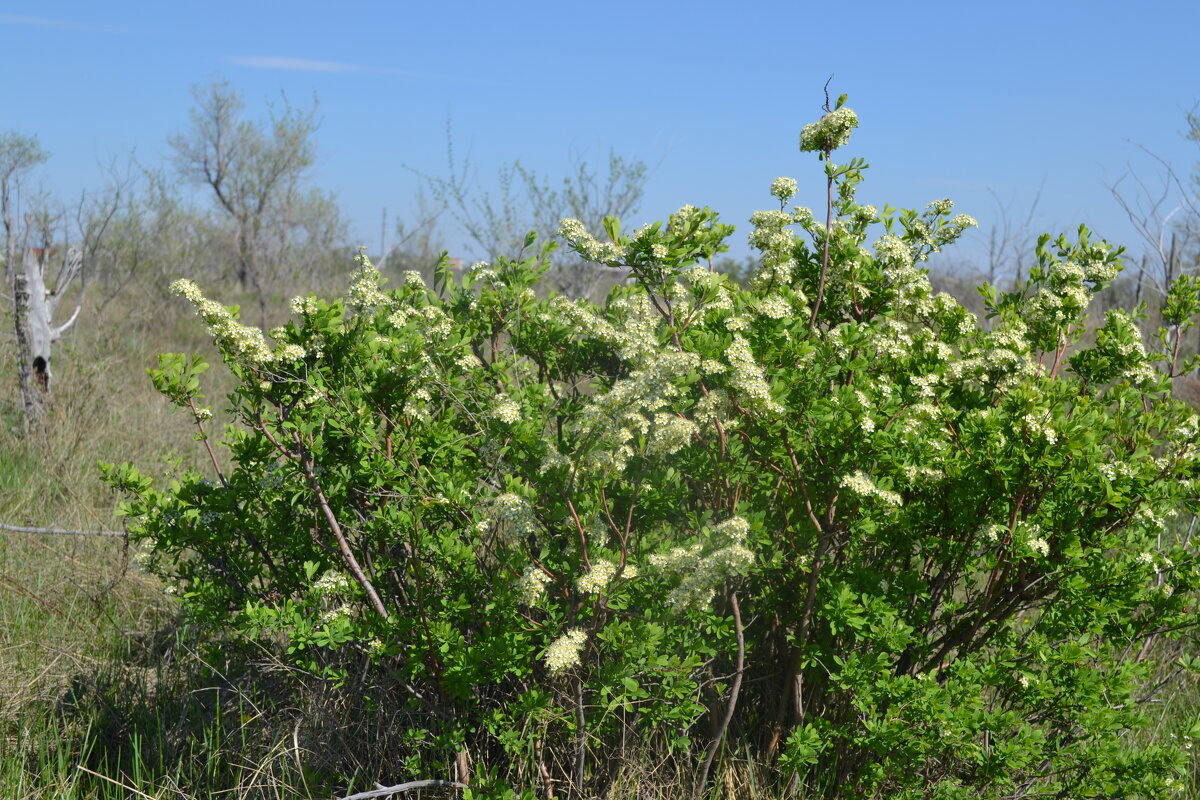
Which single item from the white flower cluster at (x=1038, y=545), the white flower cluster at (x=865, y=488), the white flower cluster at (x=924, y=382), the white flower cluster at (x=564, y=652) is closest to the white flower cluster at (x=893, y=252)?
the white flower cluster at (x=924, y=382)

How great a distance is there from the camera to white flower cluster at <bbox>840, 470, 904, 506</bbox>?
2340 millimetres

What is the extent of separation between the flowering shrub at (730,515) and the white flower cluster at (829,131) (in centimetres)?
1

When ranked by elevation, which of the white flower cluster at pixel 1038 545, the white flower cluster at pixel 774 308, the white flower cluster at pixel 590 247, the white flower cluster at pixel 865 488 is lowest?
Answer: the white flower cluster at pixel 1038 545

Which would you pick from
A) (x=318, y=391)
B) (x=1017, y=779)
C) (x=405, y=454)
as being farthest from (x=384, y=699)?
(x=1017, y=779)

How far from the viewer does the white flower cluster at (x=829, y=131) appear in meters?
2.72

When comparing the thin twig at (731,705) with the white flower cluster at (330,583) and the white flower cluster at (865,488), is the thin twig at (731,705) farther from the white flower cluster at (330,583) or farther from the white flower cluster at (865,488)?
the white flower cluster at (330,583)

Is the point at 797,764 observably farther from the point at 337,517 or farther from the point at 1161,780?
the point at 337,517

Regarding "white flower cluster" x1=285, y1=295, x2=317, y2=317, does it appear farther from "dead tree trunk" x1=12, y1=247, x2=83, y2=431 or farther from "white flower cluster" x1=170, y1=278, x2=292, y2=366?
"dead tree trunk" x1=12, y1=247, x2=83, y2=431

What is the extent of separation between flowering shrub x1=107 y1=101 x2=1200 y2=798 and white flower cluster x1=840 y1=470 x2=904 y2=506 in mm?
14

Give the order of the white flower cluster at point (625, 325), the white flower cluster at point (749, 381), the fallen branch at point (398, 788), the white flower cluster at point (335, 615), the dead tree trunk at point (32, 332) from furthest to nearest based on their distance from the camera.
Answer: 1. the dead tree trunk at point (32, 332)
2. the white flower cluster at point (335, 615)
3. the fallen branch at point (398, 788)
4. the white flower cluster at point (625, 325)
5. the white flower cluster at point (749, 381)

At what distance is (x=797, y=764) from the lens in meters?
2.63

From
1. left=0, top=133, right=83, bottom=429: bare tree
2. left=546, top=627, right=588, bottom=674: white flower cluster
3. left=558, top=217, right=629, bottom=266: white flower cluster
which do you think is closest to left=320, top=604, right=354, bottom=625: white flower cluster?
left=546, top=627, right=588, bottom=674: white flower cluster

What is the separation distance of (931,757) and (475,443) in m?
1.65

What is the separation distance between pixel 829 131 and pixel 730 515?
1.17 metres
